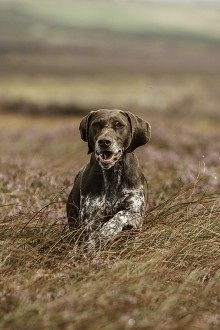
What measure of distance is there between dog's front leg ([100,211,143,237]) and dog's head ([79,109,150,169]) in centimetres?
58

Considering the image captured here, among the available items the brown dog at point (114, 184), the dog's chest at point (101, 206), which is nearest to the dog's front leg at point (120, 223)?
the brown dog at point (114, 184)

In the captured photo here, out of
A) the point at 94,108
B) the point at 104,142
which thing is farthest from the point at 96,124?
the point at 94,108

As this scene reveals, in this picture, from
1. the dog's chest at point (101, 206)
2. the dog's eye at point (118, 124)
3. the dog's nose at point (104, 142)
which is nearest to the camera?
the dog's nose at point (104, 142)

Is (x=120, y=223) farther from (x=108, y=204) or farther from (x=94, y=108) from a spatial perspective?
(x=94, y=108)

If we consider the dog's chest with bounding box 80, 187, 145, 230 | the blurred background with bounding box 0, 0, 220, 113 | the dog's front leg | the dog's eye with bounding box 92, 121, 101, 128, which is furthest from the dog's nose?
the blurred background with bounding box 0, 0, 220, 113

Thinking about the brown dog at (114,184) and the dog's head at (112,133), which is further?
the brown dog at (114,184)

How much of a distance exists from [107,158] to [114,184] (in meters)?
0.47

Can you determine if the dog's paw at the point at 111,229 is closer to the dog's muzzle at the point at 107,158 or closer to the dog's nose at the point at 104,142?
the dog's muzzle at the point at 107,158

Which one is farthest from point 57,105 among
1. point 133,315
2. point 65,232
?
point 133,315

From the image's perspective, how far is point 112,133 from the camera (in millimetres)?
6535

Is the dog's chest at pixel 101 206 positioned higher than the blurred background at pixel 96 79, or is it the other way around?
the dog's chest at pixel 101 206

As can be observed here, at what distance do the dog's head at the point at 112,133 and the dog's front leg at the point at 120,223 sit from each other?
58 centimetres

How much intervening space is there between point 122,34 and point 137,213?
192422 mm

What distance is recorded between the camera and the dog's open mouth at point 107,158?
6.48 metres
